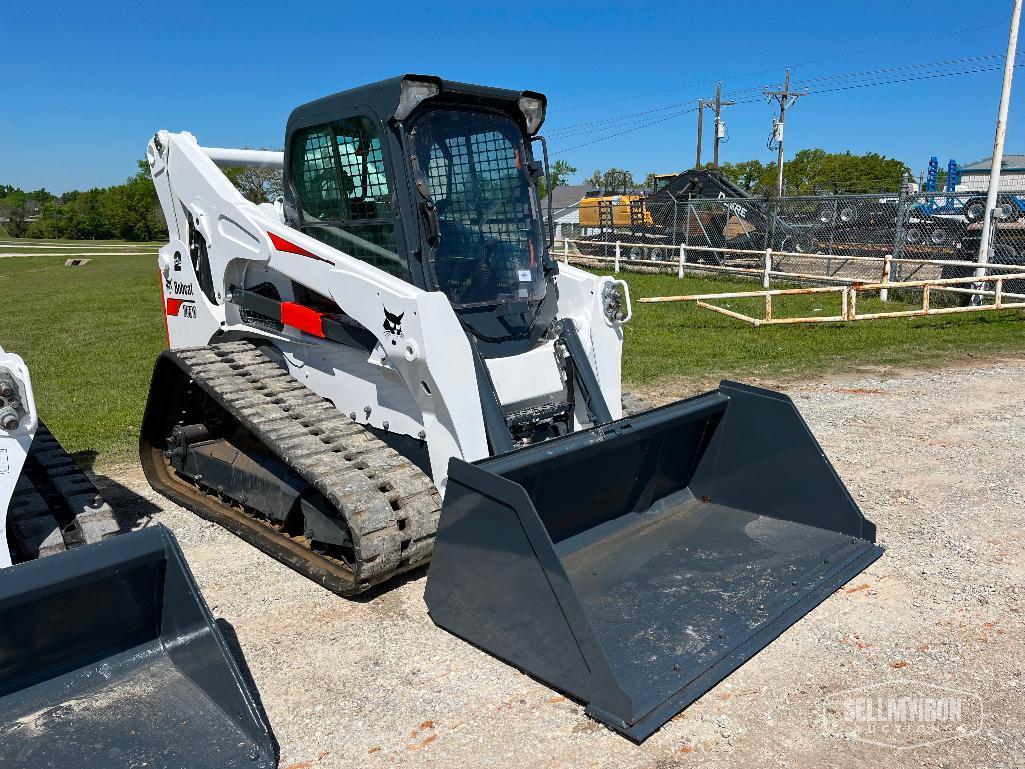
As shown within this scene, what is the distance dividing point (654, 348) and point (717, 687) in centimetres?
848

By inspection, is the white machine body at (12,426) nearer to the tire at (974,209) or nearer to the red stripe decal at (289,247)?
the red stripe decal at (289,247)

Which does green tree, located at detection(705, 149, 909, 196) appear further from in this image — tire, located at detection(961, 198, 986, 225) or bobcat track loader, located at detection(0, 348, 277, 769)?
bobcat track loader, located at detection(0, 348, 277, 769)

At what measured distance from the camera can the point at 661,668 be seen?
3.69 meters

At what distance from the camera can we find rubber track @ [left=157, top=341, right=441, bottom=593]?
4.38 m

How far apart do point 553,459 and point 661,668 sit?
1080 mm

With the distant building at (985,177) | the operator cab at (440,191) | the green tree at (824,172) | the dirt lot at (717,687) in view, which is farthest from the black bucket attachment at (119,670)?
the green tree at (824,172)

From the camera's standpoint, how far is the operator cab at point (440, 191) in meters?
4.88

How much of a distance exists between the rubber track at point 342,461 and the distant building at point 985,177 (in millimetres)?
25701

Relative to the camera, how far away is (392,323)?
15.2 ft

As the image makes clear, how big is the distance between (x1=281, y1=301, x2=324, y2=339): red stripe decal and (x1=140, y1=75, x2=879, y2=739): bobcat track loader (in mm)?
19

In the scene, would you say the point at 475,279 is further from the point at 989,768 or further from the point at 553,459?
the point at 989,768

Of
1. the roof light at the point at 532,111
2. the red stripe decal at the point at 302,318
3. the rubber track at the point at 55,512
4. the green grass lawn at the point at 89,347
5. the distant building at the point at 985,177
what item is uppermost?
the distant building at the point at 985,177

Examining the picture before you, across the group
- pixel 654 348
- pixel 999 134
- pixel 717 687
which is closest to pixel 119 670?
pixel 717 687

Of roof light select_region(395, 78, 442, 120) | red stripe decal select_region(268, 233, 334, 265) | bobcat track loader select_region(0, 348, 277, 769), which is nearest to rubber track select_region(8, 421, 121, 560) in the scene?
bobcat track loader select_region(0, 348, 277, 769)
